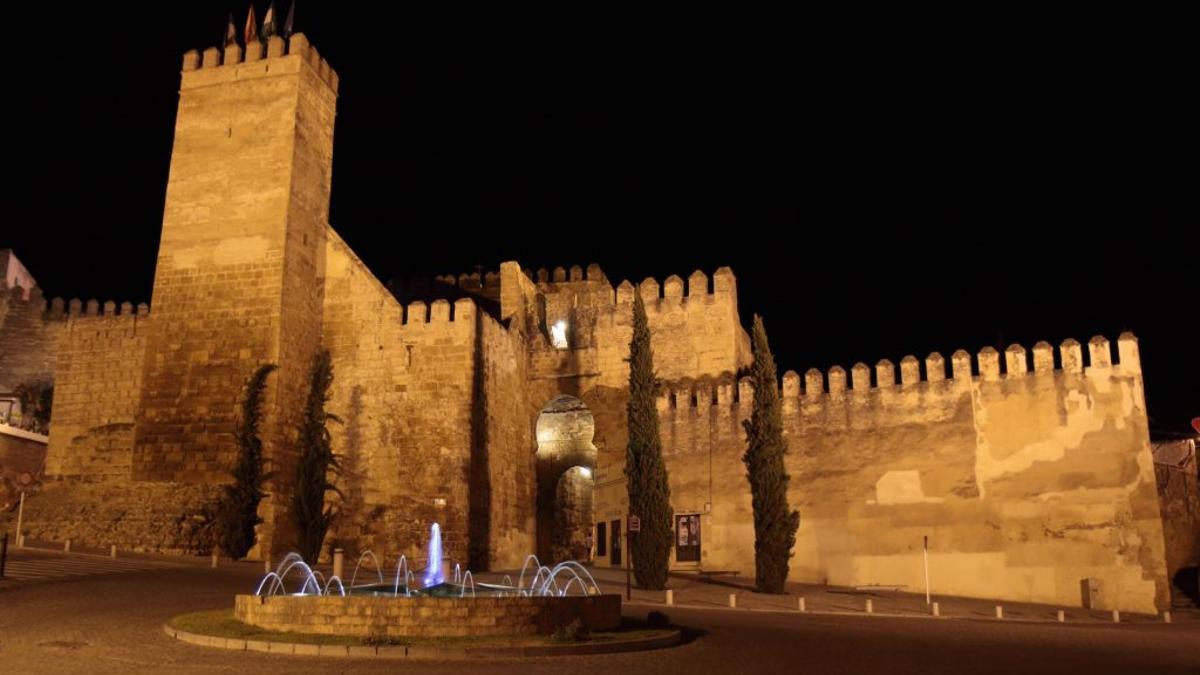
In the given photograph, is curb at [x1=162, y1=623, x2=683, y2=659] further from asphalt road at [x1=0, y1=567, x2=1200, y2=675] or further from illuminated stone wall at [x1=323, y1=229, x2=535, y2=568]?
illuminated stone wall at [x1=323, y1=229, x2=535, y2=568]

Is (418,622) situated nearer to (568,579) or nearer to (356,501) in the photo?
(568,579)

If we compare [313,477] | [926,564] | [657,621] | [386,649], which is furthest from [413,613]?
[926,564]

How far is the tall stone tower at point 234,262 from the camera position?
20.7m

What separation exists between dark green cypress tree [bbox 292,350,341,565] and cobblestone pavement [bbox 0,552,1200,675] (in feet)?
15.3

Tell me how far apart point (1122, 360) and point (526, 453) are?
13968 mm

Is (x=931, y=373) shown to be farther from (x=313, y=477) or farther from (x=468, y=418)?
(x=313, y=477)

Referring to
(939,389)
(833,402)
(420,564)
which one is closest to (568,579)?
(420,564)

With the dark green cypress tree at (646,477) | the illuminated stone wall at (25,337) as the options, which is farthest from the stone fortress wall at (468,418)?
the illuminated stone wall at (25,337)

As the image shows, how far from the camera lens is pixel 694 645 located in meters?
10.3

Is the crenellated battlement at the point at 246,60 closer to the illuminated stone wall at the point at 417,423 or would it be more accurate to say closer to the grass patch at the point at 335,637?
the illuminated stone wall at the point at 417,423

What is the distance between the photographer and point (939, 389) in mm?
20406

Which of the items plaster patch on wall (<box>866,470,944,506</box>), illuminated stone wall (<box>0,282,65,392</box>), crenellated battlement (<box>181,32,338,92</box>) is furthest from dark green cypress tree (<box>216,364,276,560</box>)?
illuminated stone wall (<box>0,282,65,392</box>)

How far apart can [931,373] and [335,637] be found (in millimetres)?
14888

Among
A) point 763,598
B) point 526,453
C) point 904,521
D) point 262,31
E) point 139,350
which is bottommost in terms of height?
point 763,598
